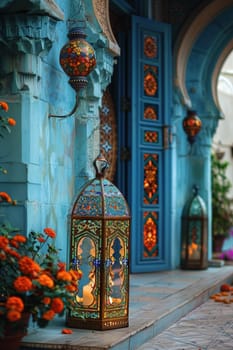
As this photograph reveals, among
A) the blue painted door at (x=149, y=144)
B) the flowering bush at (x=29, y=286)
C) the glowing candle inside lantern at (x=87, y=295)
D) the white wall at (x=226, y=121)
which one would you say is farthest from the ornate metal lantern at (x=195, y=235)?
the white wall at (x=226, y=121)

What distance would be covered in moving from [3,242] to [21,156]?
92 centimetres

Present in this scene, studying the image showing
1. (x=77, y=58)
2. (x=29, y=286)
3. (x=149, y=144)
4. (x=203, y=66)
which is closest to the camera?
(x=29, y=286)

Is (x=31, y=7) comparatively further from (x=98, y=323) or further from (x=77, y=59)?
(x=98, y=323)

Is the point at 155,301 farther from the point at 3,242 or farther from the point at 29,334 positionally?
the point at 3,242

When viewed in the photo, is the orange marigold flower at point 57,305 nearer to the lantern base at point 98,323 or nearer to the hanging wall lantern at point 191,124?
the lantern base at point 98,323

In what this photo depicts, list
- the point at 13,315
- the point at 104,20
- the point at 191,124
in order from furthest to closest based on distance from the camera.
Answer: the point at 191,124 < the point at 104,20 < the point at 13,315

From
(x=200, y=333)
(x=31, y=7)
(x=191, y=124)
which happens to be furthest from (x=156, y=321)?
(x=191, y=124)

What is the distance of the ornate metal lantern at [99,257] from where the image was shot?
16.1ft

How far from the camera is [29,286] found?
399 centimetres

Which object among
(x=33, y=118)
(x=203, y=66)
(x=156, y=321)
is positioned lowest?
(x=156, y=321)

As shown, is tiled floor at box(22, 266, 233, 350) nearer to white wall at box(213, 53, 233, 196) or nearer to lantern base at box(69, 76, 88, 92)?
lantern base at box(69, 76, 88, 92)

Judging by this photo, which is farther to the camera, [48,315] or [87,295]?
[87,295]

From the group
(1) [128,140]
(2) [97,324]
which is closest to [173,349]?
(2) [97,324]

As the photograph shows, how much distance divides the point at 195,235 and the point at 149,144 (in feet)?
4.58
